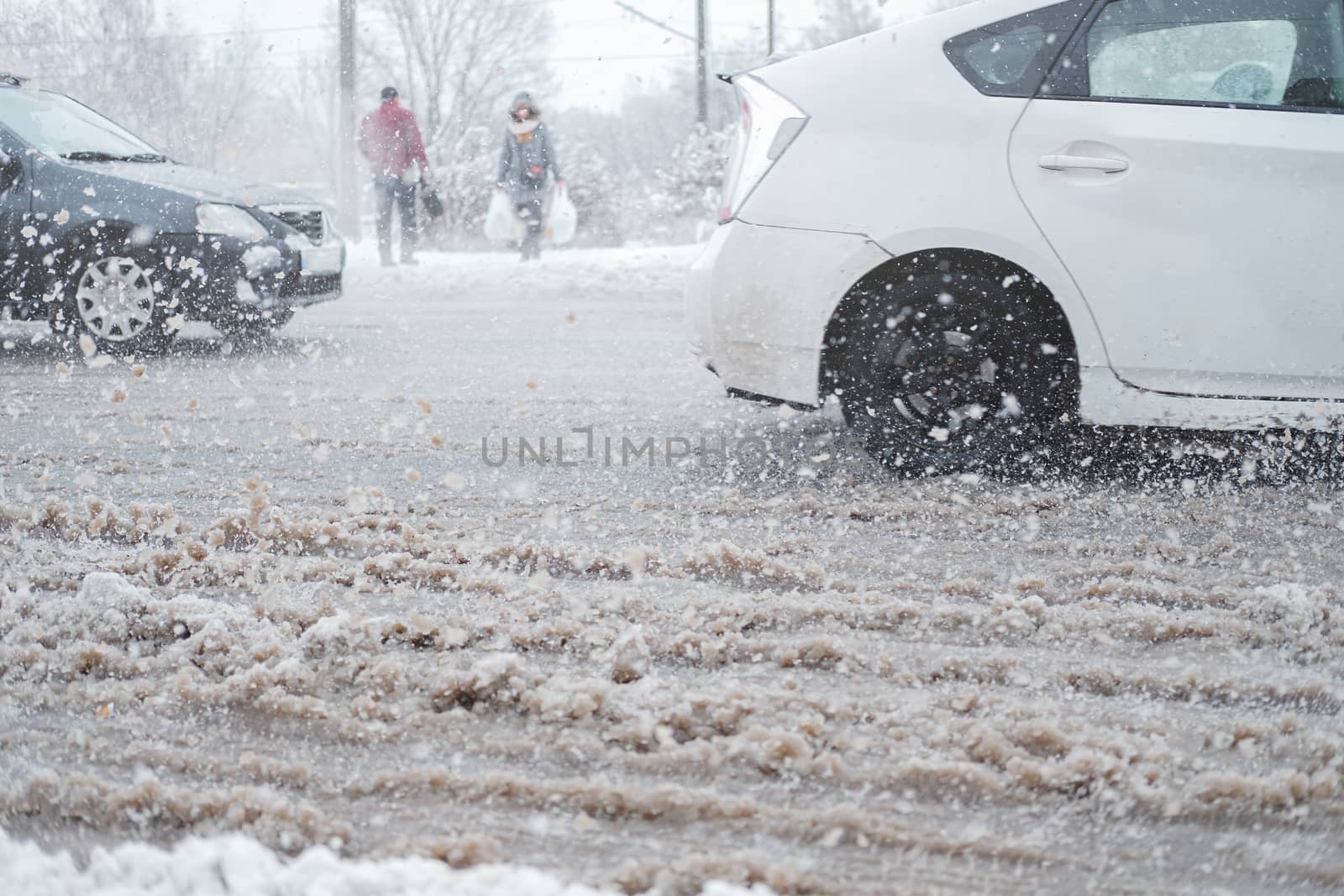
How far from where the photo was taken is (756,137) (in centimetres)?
391

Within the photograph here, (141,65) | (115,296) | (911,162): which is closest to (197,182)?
(115,296)

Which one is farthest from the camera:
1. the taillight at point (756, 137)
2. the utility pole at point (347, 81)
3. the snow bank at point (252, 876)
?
the utility pole at point (347, 81)

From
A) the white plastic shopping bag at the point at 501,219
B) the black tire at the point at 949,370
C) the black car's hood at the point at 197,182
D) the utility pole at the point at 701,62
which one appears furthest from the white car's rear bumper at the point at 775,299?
the utility pole at the point at 701,62

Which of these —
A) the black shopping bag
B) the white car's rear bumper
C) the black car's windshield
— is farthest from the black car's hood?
the black shopping bag

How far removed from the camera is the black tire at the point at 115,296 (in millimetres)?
6344

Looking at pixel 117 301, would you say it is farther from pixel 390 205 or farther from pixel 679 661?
pixel 390 205

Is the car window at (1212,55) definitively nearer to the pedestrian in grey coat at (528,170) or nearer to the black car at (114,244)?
the black car at (114,244)

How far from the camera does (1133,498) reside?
11.9ft

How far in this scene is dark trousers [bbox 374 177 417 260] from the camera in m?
12.7

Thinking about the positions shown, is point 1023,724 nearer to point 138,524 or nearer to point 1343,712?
point 1343,712

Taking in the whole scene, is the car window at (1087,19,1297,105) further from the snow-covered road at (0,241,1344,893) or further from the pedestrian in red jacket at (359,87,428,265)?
the pedestrian in red jacket at (359,87,428,265)

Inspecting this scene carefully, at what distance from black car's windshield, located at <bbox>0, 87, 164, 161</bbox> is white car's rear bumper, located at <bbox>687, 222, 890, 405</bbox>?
4.81 metres

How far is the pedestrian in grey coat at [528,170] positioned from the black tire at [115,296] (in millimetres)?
7025

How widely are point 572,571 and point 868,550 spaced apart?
2.83 ft
